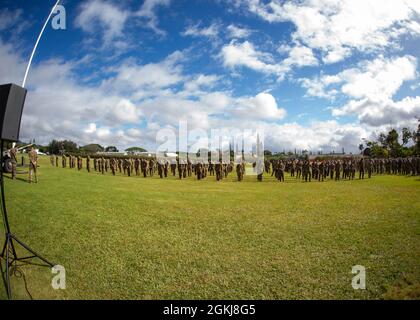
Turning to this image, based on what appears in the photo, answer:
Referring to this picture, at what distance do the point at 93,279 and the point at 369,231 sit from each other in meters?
7.08

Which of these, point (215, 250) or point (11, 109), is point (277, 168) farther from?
point (11, 109)

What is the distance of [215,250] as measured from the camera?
6.18 meters

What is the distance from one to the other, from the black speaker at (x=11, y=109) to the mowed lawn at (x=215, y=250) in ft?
8.38

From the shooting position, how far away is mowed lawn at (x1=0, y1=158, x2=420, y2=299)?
4570mm

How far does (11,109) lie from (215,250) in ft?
15.7

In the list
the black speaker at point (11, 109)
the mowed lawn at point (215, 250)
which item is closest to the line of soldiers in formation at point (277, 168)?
the mowed lawn at point (215, 250)

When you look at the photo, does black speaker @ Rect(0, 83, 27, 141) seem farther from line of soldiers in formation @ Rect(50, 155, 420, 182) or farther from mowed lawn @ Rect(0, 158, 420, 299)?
line of soldiers in formation @ Rect(50, 155, 420, 182)

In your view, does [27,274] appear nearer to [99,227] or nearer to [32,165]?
[99,227]

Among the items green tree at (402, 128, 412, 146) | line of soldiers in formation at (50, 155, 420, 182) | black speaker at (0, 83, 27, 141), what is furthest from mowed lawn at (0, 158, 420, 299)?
green tree at (402, 128, 412, 146)

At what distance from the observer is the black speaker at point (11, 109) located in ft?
15.6

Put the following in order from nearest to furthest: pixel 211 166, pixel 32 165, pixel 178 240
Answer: pixel 178 240
pixel 32 165
pixel 211 166

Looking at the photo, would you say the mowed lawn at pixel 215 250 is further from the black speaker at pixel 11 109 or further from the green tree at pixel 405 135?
the green tree at pixel 405 135
